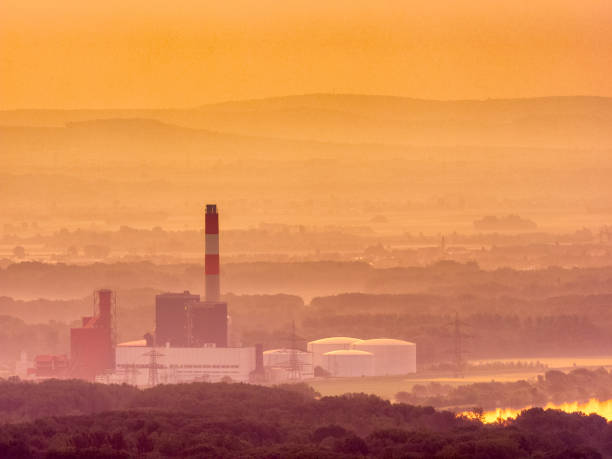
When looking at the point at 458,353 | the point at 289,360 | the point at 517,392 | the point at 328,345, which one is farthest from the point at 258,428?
the point at 458,353

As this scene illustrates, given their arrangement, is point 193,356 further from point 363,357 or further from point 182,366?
point 363,357

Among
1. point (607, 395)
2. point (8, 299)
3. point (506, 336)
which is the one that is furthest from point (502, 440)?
point (8, 299)

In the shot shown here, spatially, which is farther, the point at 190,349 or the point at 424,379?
the point at 424,379

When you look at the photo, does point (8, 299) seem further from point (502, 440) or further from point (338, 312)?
point (502, 440)

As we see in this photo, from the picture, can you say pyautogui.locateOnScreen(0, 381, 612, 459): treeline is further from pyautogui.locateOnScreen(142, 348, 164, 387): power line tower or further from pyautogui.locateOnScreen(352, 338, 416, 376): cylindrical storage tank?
pyautogui.locateOnScreen(352, 338, 416, 376): cylindrical storage tank

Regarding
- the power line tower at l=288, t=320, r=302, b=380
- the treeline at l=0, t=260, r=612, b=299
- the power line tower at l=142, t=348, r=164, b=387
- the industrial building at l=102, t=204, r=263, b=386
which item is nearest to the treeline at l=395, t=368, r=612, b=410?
the power line tower at l=288, t=320, r=302, b=380
